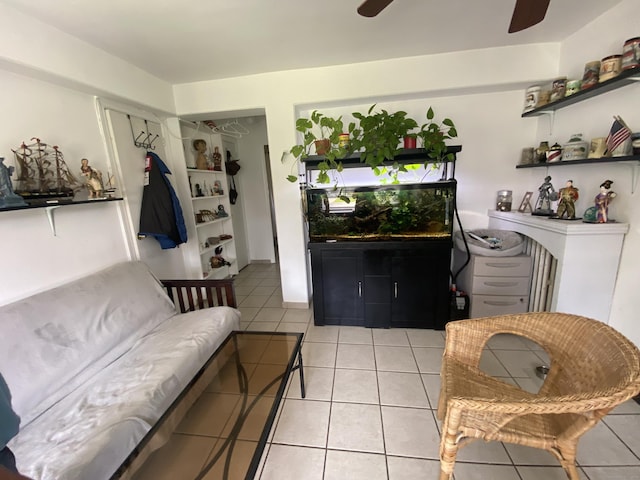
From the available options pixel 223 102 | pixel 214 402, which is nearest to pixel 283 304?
pixel 214 402

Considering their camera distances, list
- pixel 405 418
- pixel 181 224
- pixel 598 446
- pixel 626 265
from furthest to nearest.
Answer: pixel 181 224
pixel 626 265
pixel 405 418
pixel 598 446

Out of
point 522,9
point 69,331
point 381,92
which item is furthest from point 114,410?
point 381,92

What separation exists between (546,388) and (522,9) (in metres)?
1.66

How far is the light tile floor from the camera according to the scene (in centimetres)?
126

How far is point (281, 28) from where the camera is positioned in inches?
69.0

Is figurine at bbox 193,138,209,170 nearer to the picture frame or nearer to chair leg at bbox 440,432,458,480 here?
chair leg at bbox 440,432,458,480

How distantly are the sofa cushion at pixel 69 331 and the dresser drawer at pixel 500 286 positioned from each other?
2499 millimetres

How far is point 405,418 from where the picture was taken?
153 centimetres

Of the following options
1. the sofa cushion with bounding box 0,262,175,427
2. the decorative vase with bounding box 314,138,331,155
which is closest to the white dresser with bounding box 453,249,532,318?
the decorative vase with bounding box 314,138,331,155

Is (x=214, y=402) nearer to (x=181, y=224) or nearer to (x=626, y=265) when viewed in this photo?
(x=181, y=224)

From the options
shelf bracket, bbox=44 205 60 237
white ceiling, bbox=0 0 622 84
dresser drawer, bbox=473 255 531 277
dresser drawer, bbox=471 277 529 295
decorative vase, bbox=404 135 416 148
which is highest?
white ceiling, bbox=0 0 622 84

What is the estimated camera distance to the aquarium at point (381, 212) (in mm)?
2217

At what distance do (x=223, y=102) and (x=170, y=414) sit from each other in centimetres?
245

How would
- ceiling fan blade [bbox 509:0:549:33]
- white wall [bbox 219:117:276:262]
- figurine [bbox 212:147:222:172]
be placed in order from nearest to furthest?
ceiling fan blade [bbox 509:0:549:33]
figurine [bbox 212:147:222:172]
white wall [bbox 219:117:276:262]
